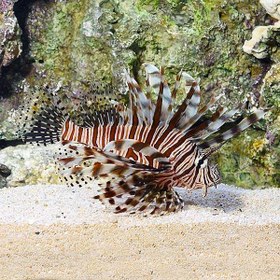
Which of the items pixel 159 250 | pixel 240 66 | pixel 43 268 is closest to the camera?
pixel 43 268

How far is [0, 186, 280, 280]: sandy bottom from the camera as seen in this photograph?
9.44 feet

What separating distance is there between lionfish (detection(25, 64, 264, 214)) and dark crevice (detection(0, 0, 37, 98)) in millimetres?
2208

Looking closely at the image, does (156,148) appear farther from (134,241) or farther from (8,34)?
(8,34)

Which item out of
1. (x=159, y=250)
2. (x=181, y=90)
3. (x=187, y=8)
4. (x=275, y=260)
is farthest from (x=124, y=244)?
(x=187, y=8)

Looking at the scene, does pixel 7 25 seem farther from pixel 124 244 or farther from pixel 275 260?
pixel 275 260

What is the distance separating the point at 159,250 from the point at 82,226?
0.65 metres

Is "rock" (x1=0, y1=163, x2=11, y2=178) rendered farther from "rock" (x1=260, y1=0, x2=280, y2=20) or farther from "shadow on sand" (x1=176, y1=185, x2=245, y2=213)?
"rock" (x1=260, y1=0, x2=280, y2=20)

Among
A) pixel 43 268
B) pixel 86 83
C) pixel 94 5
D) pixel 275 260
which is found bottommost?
pixel 43 268

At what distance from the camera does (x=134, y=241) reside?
133 inches

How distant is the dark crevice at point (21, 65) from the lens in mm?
6254

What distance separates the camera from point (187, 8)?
18.5ft

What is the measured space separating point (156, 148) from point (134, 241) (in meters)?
0.92

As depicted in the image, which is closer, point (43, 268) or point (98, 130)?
point (43, 268)

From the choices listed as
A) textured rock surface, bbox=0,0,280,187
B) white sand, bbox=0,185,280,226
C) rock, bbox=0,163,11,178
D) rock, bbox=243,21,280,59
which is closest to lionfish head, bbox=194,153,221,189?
white sand, bbox=0,185,280,226
